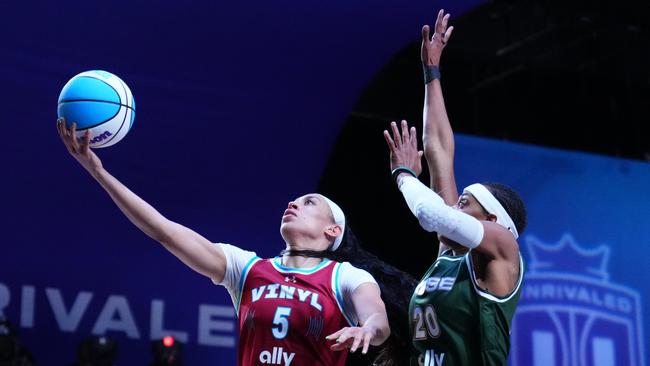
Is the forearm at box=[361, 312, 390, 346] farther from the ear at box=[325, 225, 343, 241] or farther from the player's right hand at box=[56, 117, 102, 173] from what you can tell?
the player's right hand at box=[56, 117, 102, 173]

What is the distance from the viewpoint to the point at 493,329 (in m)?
3.82

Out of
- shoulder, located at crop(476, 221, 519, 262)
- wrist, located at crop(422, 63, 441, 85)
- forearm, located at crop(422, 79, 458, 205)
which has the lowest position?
shoulder, located at crop(476, 221, 519, 262)

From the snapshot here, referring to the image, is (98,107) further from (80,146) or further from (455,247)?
(455,247)

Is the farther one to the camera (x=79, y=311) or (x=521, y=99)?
(x=521, y=99)

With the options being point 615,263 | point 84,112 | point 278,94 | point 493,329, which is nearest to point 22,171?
point 278,94

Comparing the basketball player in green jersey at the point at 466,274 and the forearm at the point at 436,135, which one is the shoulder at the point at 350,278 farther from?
the forearm at the point at 436,135

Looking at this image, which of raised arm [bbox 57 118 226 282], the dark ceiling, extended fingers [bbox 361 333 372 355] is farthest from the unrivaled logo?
extended fingers [bbox 361 333 372 355]

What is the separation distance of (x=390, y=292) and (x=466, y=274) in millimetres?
807

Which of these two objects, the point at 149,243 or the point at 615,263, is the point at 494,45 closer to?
the point at 615,263

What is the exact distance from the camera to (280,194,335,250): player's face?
4285 millimetres

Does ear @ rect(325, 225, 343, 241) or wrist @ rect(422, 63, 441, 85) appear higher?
wrist @ rect(422, 63, 441, 85)

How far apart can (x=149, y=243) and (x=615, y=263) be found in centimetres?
338

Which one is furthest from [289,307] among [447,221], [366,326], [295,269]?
[447,221]

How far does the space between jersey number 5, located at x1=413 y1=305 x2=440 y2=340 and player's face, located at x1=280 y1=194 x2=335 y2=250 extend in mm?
548
